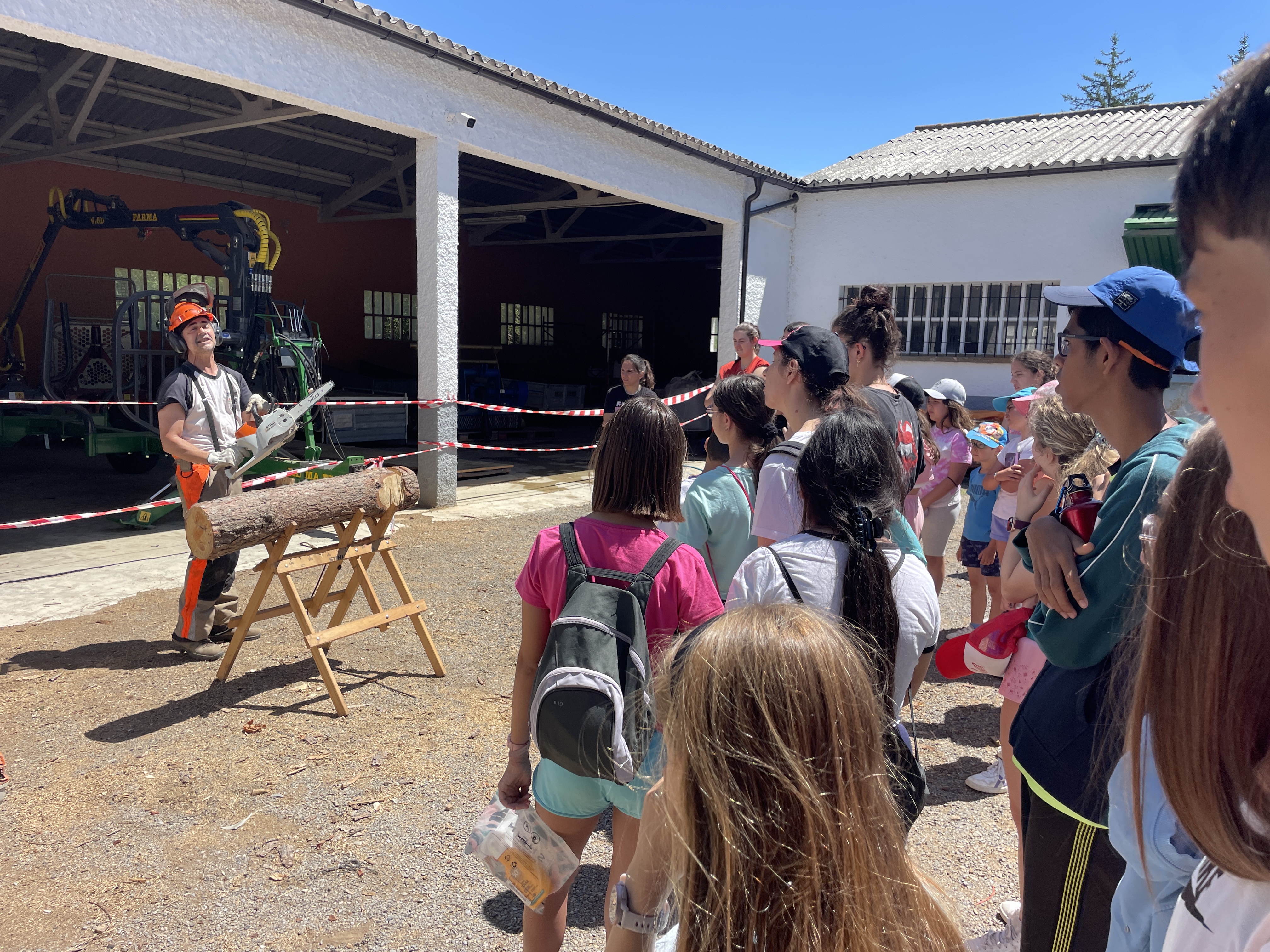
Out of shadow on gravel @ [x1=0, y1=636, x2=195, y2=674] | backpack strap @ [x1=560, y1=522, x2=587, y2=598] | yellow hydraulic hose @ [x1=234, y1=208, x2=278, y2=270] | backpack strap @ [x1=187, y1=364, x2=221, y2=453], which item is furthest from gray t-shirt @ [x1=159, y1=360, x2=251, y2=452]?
yellow hydraulic hose @ [x1=234, y1=208, x2=278, y2=270]

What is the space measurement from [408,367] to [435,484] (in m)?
9.10

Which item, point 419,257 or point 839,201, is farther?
point 839,201

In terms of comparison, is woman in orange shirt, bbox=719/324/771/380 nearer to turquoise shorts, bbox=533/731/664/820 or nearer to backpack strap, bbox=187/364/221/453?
backpack strap, bbox=187/364/221/453

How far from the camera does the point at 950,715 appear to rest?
4117 millimetres

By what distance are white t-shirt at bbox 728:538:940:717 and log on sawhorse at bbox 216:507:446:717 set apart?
277 centimetres

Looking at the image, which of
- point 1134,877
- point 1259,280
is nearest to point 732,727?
point 1134,877

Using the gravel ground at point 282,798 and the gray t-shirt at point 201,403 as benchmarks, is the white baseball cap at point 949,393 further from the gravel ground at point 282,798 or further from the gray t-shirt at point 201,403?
the gray t-shirt at point 201,403

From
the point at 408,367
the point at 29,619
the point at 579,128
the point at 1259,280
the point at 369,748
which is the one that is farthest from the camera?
the point at 408,367

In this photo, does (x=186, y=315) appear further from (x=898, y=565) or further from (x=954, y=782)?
(x=954, y=782)

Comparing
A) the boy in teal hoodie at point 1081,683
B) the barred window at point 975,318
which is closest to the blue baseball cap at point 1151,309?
the boy in teal hoodie at point 1081,683

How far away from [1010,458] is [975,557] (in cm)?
69

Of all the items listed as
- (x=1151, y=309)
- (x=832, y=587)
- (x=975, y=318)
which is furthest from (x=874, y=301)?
(x=975, y=318)

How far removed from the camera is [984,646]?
1933 mm

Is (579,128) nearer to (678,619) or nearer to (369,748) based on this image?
(369,748)
